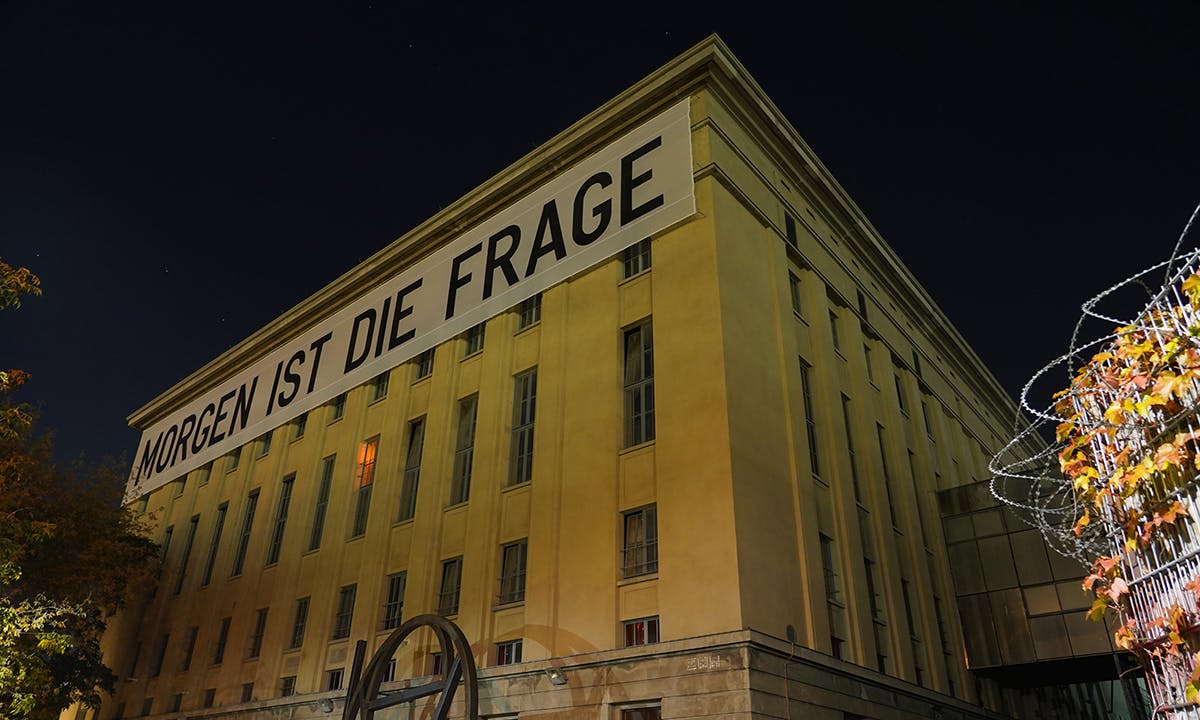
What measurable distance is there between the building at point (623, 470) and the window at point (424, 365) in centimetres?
15

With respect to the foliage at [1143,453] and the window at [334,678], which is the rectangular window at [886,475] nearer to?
the window at [334,678]

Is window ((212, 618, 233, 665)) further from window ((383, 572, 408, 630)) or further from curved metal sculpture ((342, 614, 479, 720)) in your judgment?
curved metal sculpture ((342, 614, 479, 720))

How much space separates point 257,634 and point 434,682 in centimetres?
1473

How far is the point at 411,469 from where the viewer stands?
28.7 meters

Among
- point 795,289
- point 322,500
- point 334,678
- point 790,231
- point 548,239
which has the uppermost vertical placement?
point 790,231

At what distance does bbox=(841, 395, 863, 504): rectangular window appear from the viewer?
2542 cm

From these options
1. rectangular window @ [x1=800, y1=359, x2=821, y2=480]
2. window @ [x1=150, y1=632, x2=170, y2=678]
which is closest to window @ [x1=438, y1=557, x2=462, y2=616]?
rectangular window @ [x1=800, y1=359, x2=821, y2=480]

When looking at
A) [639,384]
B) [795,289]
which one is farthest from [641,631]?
[795,289]

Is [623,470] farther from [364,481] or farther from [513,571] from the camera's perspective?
[364,481]

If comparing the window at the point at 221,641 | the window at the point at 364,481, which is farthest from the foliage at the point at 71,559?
the window at the point at 364,481

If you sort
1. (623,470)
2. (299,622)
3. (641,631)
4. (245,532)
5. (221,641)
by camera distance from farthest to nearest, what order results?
(245,532) → (221,641) → (299,622) → (623,470) → (641,631)

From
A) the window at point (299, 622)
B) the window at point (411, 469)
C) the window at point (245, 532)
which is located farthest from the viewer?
the window at point (245, 532)

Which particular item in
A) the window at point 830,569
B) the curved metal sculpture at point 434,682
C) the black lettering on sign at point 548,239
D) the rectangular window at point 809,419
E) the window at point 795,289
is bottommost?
the curved metal sculpture at point 434,682

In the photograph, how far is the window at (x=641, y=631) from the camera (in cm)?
1881
